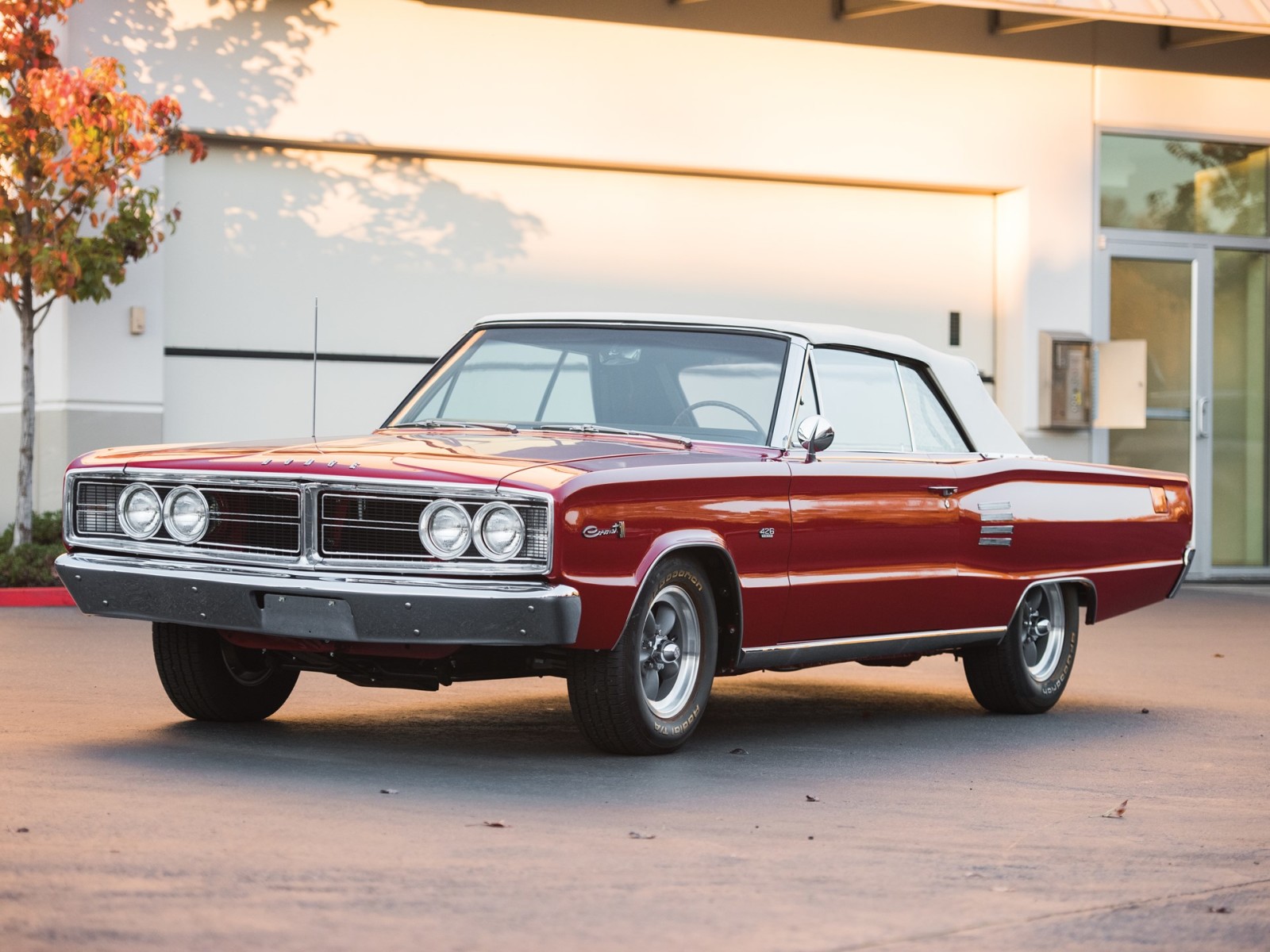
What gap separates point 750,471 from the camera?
286 inches

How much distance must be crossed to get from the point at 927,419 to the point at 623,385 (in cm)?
157

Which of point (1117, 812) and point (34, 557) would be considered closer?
point (1117, 812)

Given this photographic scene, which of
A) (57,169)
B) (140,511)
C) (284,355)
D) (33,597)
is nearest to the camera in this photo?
(140,511)

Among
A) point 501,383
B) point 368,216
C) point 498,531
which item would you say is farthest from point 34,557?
point 498,531

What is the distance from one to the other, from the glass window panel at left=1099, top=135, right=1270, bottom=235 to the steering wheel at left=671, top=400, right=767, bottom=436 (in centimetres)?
1242

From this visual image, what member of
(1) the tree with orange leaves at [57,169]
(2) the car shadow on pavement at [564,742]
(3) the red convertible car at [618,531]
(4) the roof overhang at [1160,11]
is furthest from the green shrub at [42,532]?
(4) the roof overhang at [1160,11]

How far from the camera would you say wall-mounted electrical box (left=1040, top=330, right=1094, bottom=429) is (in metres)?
18.9

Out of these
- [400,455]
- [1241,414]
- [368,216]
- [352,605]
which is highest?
[368,216]

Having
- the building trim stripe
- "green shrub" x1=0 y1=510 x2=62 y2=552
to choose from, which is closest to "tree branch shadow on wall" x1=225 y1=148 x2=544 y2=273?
the building trim stripe

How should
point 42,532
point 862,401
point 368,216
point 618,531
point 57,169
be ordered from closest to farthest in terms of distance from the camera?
1. point 618,531
2. point 862,401
3. point 57,169
4. point 42,532
5. point 368,216

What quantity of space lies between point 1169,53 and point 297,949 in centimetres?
1721

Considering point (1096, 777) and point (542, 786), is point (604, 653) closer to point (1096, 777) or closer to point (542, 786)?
point (542, 786)

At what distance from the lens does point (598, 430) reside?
25.1 ft

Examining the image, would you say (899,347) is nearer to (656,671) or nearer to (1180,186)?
(656,671)
